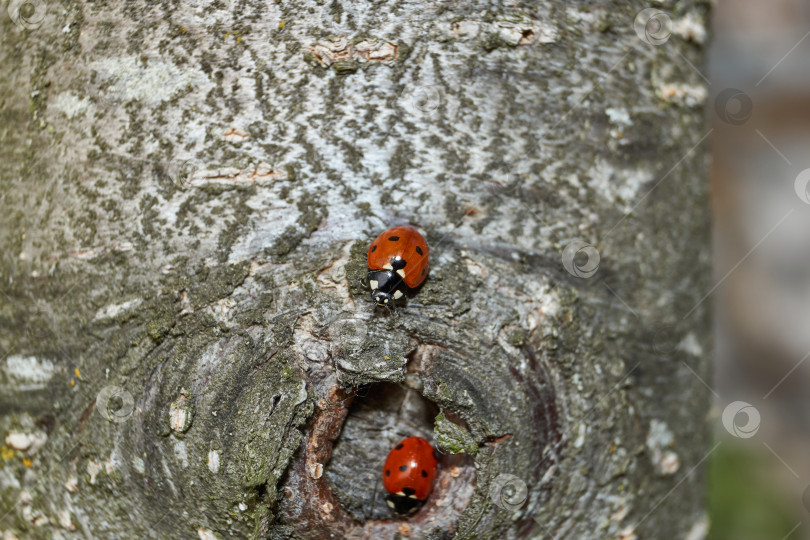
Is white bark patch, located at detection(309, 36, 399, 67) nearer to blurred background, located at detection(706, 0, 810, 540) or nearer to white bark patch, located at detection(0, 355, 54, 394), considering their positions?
white bark patch, located at detection(0, 355, 54, 394)

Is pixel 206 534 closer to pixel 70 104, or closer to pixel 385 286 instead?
pixel 385 286

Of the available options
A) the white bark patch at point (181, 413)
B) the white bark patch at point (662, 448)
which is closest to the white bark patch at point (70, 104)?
the white bark patch at point (181, 413)

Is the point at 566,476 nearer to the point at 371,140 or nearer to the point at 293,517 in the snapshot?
the point at 293,517

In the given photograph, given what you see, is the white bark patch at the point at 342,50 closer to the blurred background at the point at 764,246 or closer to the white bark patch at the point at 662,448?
the white bark patch at the point at 662,448

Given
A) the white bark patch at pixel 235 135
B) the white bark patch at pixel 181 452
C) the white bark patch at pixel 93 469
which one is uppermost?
the white bark patch at pixel 235 135

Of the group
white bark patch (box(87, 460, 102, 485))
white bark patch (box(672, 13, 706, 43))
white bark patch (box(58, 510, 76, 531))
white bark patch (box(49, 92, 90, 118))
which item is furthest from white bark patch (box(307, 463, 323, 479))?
white bark patch (box(672, 13, 706, 43))

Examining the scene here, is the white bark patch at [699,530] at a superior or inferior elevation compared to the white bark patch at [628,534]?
inferior

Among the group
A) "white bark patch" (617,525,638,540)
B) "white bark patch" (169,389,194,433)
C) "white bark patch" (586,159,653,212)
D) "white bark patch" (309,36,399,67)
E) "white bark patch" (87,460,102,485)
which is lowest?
"white bark patch" (87,460,102,485)
